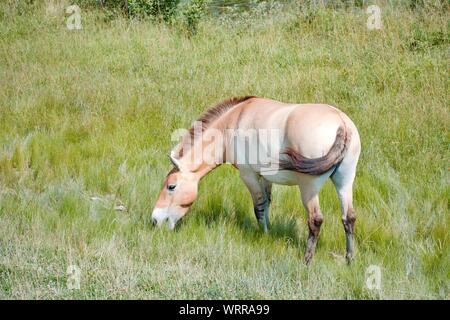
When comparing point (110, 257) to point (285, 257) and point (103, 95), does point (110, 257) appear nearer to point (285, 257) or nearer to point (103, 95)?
point (285, 257)

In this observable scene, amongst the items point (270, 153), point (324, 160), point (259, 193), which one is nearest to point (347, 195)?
→ point (324, 160)

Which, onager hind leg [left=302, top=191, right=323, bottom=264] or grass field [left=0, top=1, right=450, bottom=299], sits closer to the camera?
grass field [left=0, top=1, right=450, bottom=299]

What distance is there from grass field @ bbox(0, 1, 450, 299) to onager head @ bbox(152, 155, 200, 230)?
0.16m

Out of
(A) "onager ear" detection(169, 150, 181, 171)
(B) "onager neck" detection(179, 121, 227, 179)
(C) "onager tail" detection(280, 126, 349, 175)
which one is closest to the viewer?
(C) "onager tail" detection(280, 126, 349, 175)

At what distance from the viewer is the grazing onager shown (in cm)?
501

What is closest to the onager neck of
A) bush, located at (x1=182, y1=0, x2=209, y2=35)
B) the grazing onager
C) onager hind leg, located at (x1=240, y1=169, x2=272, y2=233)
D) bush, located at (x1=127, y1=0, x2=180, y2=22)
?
the grazing onager

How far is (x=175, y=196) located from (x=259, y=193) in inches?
29.0

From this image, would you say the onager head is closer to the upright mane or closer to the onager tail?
the upright mane

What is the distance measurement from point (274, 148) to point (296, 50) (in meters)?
5.44

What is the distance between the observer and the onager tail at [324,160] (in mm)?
4906

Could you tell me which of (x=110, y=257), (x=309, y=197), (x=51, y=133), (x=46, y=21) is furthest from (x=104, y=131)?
(x=46, y=21)

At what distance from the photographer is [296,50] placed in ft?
34.2

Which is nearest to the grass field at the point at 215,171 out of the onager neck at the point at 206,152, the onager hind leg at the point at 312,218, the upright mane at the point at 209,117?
the onager hind leg at the point at 312,218

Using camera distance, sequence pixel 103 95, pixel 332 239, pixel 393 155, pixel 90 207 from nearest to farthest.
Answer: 1. pixel 332 239
2. pixel 90 207
3. pixel 393 155
4. pixel 103 95
